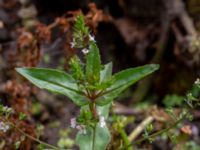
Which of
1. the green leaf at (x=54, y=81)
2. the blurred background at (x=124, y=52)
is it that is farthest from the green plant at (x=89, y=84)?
the blurred background at (x=124, y=52)

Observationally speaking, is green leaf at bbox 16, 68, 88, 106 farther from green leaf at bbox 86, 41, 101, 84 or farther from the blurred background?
the blurred background

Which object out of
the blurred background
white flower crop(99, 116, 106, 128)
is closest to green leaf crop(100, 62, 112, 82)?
white flower crop(99, 116, 106, 128)

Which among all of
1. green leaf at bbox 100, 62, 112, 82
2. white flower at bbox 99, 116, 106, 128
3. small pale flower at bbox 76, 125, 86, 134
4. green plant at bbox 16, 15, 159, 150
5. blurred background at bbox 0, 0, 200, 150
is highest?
blurred background at bbox 0, 0, 200, 150

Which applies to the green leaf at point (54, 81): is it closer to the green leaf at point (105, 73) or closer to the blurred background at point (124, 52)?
the green leaf at point (105, 73)

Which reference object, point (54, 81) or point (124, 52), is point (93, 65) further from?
point (124, 52)

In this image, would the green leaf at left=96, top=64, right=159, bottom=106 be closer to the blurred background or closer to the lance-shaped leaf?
the lance-shaped leaf

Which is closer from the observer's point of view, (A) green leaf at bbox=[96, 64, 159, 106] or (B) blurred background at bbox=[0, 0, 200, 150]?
(A) green leaf at bbox=[96, 64, 159, 106]

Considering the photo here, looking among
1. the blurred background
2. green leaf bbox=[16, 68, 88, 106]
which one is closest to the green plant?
green leaf bbox=[16, 68, 88, 106]

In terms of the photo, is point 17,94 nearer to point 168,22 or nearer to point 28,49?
point 28,49

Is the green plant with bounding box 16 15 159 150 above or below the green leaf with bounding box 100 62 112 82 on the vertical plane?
below
